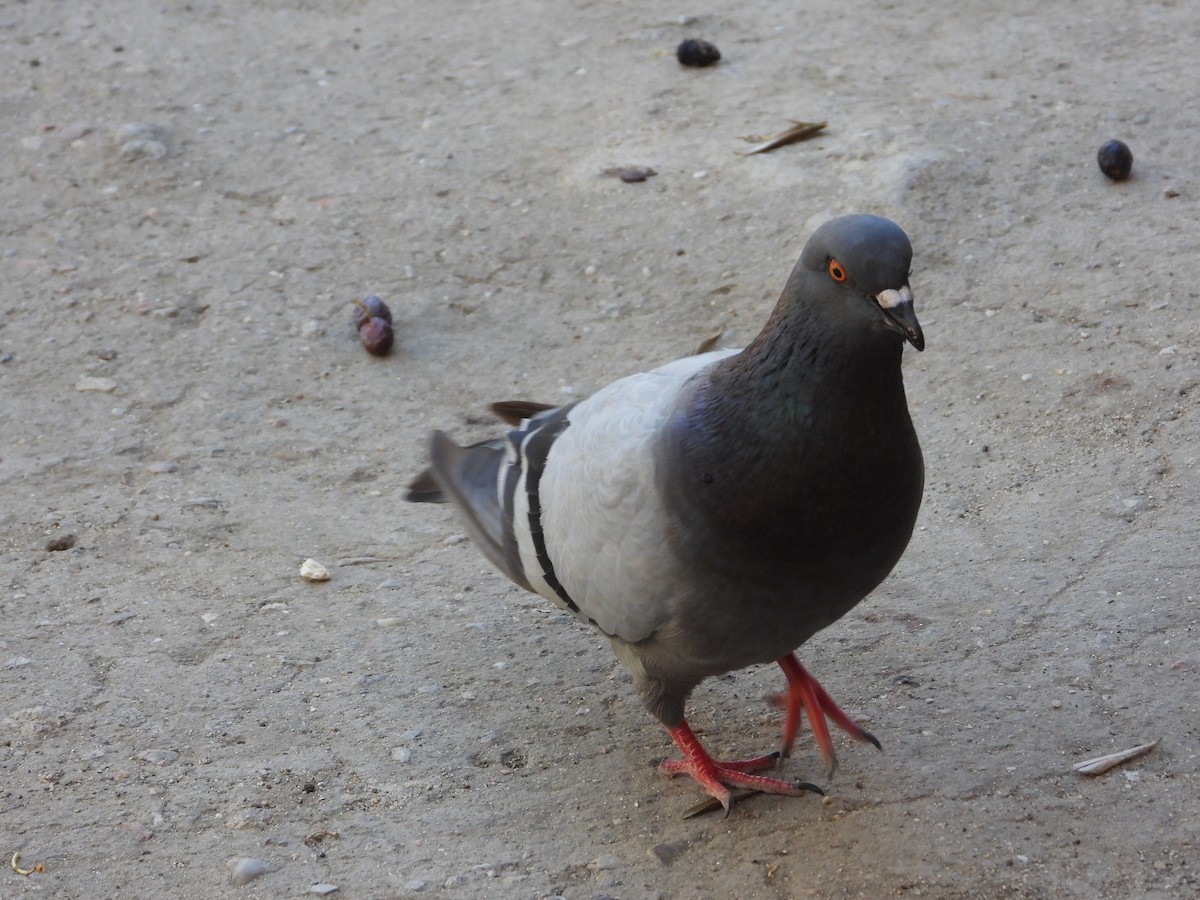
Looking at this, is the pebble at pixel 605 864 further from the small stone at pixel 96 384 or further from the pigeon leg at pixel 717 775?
the small stone at pixel 96 384

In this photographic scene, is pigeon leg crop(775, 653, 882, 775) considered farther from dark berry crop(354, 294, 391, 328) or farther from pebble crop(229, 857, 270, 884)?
dark berry crop(354, 294, 391, 328)

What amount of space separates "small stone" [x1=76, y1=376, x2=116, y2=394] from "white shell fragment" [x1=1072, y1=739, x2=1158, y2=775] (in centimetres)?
357

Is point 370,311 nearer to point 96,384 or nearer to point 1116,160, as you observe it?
point 96,384

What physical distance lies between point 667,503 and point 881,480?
429 mm

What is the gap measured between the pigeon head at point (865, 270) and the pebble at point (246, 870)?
1.68 m

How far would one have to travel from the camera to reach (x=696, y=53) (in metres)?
6.25

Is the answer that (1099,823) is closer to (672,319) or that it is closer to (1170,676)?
(1170,676)

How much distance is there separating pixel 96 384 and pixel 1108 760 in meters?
3.68

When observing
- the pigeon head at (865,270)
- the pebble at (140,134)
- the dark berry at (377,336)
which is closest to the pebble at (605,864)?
the pigeon head at (865,270)

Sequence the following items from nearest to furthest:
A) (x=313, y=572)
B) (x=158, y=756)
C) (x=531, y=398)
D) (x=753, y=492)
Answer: (x=753, y=492) → (x=158, y=756) → (x=313, y=572) → (x=531, y=398)

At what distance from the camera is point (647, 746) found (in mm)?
3225

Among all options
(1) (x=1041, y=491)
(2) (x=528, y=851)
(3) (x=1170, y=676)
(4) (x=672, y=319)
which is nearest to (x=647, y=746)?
(2) (x=528, y=851)

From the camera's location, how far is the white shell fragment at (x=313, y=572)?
383 cm

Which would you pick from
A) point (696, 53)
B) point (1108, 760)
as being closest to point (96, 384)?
point (696, 53)
